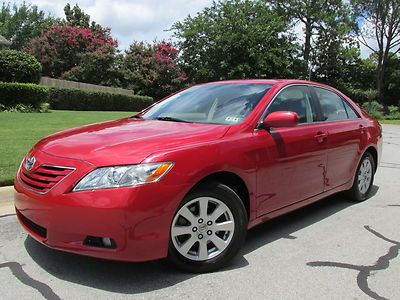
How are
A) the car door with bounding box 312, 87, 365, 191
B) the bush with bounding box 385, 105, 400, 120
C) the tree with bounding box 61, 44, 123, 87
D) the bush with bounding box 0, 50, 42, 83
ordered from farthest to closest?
the bush with bounding box 385, 105, 400, 120
the tree with bounding box 61, 44, 123, 87
the bush with bounding box 0, 50, 42, 83
the car door with bounding box 312, 87, 365, 191

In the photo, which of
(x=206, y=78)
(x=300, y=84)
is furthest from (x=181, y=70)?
(x=300, y=84)

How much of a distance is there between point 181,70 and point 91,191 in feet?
112

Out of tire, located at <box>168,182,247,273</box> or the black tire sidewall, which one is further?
the black tire sidewall

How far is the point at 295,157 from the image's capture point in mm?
4492

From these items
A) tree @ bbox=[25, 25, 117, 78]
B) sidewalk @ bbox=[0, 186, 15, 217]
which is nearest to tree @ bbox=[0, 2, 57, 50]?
tree @ bbox=[25, 25, 117, 78]

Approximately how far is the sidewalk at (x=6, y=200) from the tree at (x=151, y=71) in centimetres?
2897

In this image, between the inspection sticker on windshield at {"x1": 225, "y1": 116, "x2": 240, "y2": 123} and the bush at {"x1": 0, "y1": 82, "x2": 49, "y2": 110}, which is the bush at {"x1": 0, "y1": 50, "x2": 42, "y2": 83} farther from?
the inspection sticker on windshield at {"x1": 225, "y1": 116, "x2": 240, "y2": 123}

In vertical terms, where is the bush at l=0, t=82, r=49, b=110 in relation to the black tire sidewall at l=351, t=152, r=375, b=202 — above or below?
above

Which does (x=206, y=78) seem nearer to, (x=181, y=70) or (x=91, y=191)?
(x=181, y=70)

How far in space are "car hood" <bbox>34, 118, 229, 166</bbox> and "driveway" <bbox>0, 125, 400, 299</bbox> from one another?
91 cm

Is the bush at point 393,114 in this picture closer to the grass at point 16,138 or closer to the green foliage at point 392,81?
the green foliage at point 392,81

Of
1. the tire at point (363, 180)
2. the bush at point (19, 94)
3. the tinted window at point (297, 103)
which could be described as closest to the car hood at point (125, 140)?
the tinted window at point (297, 103)

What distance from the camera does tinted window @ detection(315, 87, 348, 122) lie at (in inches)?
212

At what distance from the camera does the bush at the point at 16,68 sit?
18500 mm
